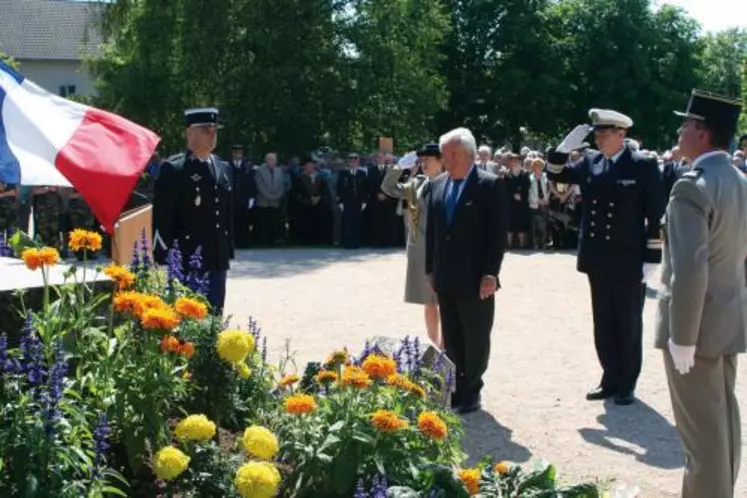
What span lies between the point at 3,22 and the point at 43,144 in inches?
2870

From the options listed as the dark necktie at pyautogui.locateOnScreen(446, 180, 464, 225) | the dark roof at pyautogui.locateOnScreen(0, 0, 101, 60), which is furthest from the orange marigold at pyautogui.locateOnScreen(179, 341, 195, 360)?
the dark roof at pyautogui.locateOnScreen(0, 0, 101, 60)

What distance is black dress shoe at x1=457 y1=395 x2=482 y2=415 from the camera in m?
6.63

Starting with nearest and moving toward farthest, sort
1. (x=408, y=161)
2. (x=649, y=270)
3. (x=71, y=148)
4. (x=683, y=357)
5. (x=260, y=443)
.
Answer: (x=260, y=443) < (x=683, y=357) < (x=71, y=148) < (x=649, y=270) < (x=408, y=161)

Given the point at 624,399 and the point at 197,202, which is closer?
the point at 197,202

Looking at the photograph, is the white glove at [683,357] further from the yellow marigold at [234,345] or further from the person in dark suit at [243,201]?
the person in dark suit at [243,201]

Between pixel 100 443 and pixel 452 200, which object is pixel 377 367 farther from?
pixel 452 200

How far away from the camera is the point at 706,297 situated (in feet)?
14.5

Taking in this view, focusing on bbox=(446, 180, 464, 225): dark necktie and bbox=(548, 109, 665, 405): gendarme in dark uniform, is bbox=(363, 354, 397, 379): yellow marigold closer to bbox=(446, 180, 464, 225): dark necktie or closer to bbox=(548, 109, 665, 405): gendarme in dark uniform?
bbox=(446, 180, 464, 225): dark necktie

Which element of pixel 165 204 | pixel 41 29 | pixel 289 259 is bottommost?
pixel 289 259

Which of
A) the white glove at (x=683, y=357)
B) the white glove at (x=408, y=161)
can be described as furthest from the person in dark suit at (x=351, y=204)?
the white glove at (x=683, y=357)

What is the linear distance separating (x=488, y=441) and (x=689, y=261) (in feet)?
7.41

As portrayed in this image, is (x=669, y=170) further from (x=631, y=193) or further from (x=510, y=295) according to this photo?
(x=631, y=193)

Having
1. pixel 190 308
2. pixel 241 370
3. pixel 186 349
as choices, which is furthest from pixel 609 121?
pixel 186 349

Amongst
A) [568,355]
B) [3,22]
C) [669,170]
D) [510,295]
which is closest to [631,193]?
[568,355]
